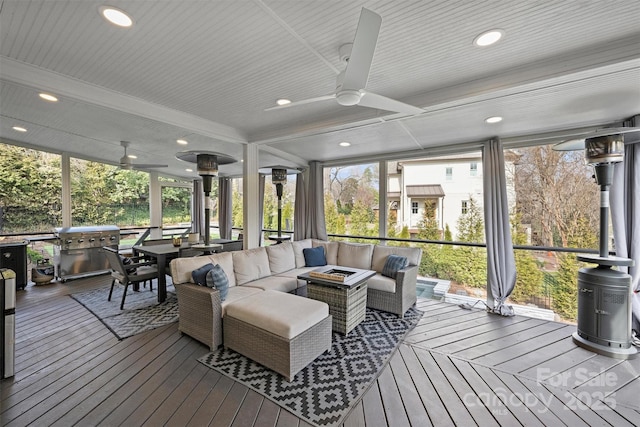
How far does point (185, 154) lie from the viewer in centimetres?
351

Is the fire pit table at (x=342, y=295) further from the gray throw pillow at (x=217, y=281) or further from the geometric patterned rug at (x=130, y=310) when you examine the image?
the geometric patterned rug at (x=130, y=310)

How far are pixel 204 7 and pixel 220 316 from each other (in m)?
2.56

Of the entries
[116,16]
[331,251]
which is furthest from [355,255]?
[116,16]

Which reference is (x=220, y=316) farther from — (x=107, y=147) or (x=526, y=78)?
(x=107, y=147)

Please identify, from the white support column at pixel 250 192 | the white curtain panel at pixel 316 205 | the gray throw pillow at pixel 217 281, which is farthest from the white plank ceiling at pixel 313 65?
the white curtain panel at pixel 316 205

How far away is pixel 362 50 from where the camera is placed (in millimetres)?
1461

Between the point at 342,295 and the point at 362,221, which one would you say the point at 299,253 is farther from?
the point at 362,221

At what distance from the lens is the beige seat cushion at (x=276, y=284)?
3261mm

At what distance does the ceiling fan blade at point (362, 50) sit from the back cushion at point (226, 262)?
2486 mm

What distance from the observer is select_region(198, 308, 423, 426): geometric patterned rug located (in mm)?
1841

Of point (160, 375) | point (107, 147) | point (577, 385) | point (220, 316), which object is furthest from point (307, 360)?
point (107, 147)

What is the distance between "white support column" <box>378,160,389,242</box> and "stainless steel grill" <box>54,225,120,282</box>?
5.77 meters

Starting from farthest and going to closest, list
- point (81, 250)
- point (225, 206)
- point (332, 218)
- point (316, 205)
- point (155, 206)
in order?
point (225, 206) → point (155, 206) → point (332, 218) → point (316, 205) → point (81, 250)

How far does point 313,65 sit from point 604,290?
3668 millimetres
